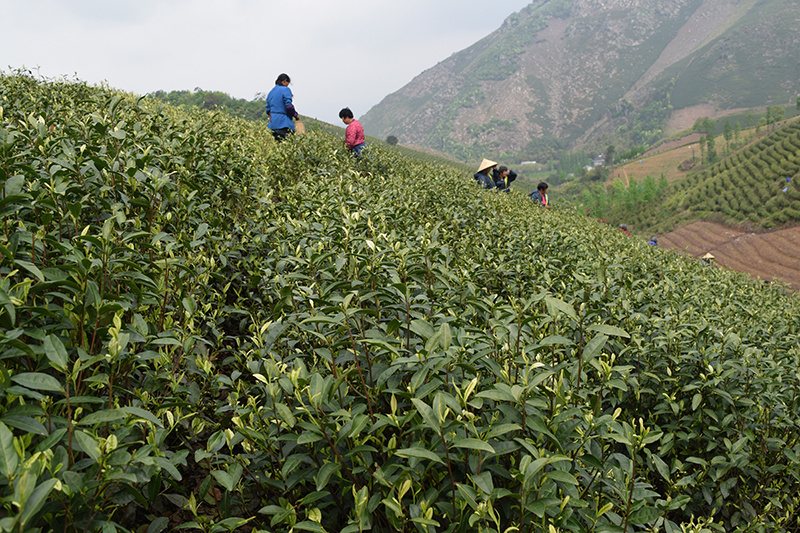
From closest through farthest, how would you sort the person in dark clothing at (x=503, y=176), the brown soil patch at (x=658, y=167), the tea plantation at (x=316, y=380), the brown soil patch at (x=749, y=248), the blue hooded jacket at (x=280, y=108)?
the tea plantation at (x=316, y=380) → the blue hooded jacket at (x=280, y=108) → the person in dark clothing at (x=503, y=176) → the brown soil patch at (x=749, y=248) → the brown soil patch at (x=658, y=167)

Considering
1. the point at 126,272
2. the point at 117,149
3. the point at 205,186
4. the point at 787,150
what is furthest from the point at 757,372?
the point at 787,150

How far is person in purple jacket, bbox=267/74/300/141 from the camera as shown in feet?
29.5

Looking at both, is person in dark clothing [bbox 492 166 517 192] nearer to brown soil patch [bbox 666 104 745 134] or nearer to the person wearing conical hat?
the person wearing conical hat

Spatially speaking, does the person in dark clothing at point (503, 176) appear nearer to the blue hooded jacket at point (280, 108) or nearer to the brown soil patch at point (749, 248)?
the blue hooded jacket at point (280, 108)

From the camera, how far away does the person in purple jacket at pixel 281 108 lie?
898 cm

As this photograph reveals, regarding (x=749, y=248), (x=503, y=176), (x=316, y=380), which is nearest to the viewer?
(x=316, y=380)

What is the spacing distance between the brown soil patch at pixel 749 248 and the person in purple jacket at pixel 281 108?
1774cm

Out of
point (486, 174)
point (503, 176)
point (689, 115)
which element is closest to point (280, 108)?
point (486, 174)

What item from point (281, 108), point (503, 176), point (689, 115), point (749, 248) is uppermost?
point (689, 115)

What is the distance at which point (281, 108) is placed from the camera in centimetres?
919

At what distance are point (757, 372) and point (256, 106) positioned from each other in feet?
147

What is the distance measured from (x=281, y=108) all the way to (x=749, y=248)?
88.3ft

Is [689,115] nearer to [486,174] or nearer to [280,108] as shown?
[486,174]

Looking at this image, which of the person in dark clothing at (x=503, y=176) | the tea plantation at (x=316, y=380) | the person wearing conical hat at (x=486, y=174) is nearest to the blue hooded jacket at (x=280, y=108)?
the tea plantation at (x=316, y=380)
